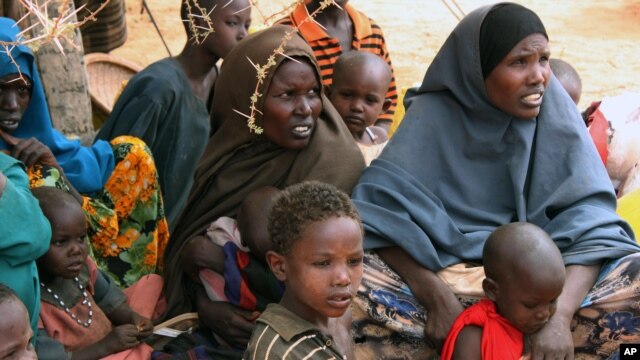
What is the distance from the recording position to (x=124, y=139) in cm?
443

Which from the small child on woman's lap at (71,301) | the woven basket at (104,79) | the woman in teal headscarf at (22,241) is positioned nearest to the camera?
the woman in teal headscarf at (22,241)

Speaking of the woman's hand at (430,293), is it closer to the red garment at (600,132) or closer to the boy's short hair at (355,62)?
the boy's short hair at (355,62)

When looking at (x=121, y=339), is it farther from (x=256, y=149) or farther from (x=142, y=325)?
(x=256, y=149)

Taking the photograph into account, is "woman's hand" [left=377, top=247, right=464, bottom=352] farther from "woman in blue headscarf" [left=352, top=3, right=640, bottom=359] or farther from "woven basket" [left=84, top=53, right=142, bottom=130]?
"woven basket" [left=84, top=53, right=142, bottom=130]

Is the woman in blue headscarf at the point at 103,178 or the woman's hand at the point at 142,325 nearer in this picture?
the woman's hand at the point at 142,325

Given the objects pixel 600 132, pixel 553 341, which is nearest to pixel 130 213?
pixel 553 341

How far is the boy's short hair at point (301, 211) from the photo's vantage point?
2965mm

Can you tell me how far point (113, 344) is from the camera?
3.61m

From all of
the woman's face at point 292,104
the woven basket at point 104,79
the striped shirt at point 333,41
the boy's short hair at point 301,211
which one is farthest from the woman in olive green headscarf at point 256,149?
the woven basket at point 104,79

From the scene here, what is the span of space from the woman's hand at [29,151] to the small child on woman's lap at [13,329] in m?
1.10

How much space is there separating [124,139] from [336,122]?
42.5 inches

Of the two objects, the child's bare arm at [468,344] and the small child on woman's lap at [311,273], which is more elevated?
the small child on woman's lap at [311,273]

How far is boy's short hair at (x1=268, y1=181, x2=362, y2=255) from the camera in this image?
9.73 feet

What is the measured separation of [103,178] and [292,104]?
1.06 meters
